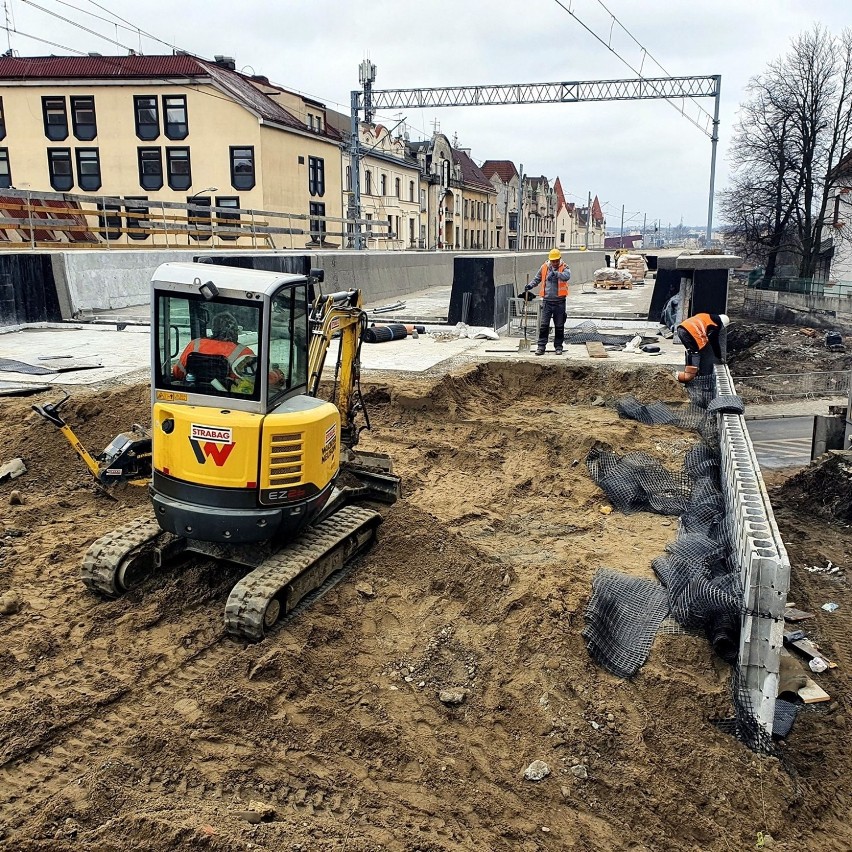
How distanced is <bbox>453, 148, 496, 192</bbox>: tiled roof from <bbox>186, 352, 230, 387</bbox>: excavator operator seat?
216 ft

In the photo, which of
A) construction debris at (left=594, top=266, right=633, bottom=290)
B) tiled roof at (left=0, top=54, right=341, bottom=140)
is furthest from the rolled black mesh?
tiled roof at (left=0, top=54, right=341, bottom=140)

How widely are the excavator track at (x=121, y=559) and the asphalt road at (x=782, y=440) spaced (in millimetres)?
11017

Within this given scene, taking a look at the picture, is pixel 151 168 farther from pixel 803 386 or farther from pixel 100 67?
pixel 803 386

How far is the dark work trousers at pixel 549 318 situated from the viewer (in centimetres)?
1388

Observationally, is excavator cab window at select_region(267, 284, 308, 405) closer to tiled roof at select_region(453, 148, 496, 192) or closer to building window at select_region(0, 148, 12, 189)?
building window at select_region(0, 148, 12, 189)

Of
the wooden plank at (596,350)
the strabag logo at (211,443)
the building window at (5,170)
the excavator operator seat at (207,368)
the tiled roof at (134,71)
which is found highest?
the tiled roof at (134,71)

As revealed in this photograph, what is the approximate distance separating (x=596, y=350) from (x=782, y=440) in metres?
4.28

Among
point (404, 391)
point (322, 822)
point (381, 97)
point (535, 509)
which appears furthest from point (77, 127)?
point (322, 822)

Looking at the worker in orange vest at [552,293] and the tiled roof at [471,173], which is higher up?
the tiled roof at [471,173]

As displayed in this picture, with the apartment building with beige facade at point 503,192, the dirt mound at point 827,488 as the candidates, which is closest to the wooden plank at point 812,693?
the dirt mound at point 827,488

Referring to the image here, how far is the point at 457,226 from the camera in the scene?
66.2m

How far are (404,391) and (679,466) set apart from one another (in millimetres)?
4116

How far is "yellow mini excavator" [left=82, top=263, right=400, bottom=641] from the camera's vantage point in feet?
17.8

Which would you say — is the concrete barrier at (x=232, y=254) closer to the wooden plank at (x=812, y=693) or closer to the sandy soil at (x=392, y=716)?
the sandy soil at (x=392, y=716)
